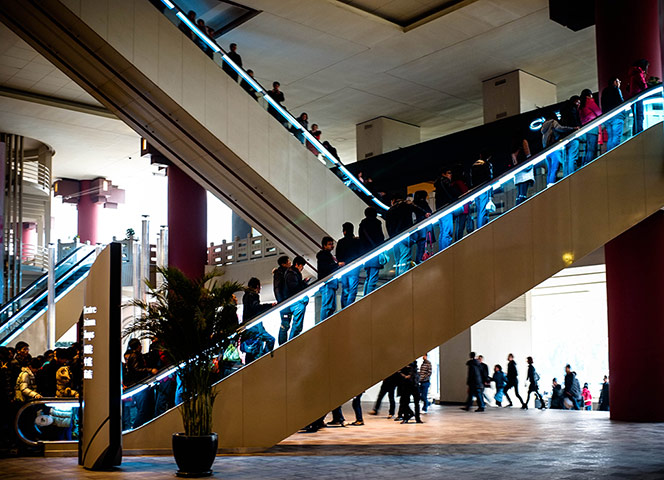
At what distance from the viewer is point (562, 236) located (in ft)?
37.2

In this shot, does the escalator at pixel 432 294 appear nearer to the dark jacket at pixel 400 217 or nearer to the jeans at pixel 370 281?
the jeans at pixel 370 281

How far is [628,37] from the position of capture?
13305 mm

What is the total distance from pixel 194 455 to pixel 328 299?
3.03 m

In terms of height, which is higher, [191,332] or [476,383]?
[191,332]

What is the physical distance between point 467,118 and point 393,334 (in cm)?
1470

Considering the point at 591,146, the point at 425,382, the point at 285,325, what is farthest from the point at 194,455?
the point at 425,382

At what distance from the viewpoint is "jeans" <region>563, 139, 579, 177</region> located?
452 inches

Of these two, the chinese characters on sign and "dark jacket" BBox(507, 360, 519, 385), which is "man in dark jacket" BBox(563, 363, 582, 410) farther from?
the chinese characters on sign

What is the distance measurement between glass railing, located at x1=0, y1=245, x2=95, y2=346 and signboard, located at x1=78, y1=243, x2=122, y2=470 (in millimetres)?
9298

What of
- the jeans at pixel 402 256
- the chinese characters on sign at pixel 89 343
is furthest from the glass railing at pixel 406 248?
the chinese characters on sign at pixel 89 343

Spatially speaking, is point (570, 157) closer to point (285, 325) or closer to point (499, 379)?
point (285, 325)

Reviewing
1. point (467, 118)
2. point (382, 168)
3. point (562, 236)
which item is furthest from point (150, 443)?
point (467, 118)

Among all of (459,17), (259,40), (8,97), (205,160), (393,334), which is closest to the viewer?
(393,334)

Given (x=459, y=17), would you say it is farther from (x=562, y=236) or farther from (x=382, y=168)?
(x=562, y=236)
